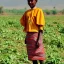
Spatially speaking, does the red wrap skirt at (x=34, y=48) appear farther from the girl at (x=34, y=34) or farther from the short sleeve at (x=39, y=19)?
the short sleeve at (x=39, y=19)

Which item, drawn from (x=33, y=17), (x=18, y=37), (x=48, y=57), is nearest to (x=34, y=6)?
(x=33, y=17)

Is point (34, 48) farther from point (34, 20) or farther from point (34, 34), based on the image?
point (34, 20)

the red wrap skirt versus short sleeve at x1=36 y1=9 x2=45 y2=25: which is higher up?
short sleeve at x1=36 y1=9 x2=45 y2=25

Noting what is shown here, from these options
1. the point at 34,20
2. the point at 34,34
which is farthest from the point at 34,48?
the point at 34,20

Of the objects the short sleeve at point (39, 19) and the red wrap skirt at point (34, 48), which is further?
the red wrap skirt at point (34, 48)

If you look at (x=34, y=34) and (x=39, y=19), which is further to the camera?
(x=34, y=34)

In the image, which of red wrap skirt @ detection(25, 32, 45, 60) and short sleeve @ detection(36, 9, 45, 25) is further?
red wrap skirt @ detection(25, 32, 45, 60)

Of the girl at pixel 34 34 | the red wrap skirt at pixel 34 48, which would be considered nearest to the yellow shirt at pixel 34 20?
the girl at pixel 34 34

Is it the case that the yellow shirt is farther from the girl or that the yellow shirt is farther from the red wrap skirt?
the red wrap skirt

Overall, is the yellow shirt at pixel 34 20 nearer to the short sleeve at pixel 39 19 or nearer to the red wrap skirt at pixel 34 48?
the short sleeve at pixel 39 19

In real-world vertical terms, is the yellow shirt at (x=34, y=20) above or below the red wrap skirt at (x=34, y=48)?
above

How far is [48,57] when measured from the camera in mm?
9734

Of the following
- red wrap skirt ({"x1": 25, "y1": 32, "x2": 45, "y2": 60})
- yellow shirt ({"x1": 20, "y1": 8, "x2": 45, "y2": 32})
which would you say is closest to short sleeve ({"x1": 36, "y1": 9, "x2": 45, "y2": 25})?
yellow shirt ({"x1": 20, "y1": 8, "x2": 45, "y2": 32})

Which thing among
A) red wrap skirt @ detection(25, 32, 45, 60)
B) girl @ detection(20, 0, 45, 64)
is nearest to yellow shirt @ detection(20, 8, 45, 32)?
girl @ detection(20, 0, 45, 64)
